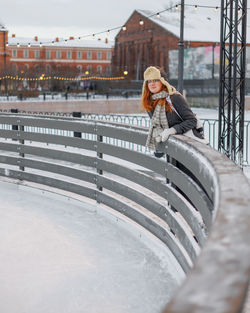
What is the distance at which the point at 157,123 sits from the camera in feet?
19.5

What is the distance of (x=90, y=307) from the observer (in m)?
4.43

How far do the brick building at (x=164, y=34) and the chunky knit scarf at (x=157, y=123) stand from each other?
2933 inches

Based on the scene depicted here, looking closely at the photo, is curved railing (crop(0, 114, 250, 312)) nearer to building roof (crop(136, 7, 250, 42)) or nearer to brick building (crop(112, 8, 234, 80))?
brick building (crop(112, 8, 234, 80))

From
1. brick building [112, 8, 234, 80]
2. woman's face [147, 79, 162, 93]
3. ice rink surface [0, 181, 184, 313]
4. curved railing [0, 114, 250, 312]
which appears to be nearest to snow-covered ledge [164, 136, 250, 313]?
curved railing [0, 114, 250, 312]

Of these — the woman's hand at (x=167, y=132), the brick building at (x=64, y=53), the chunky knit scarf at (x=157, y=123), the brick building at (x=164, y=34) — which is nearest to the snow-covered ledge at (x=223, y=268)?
the woman's hand at (x=167, y=132)

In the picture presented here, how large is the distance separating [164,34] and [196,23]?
5893 millimetres

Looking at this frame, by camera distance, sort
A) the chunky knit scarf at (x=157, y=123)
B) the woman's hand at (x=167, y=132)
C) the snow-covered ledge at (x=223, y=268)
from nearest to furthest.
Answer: the snow-covered ledge at (x=223, y=268) → the woman's hand at (x=167, y=132) → the chunky knit scarf at (x=157, y=123)

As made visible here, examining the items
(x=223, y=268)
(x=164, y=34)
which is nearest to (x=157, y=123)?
(x=223, y=268)

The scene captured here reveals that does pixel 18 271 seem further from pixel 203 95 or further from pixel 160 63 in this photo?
pixel 160 63

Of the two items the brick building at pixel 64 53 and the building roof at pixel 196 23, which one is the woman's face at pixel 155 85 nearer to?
the building roof at pixel 196 23

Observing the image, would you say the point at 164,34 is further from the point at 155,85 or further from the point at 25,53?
the point at 155,85

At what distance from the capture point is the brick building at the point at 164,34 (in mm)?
83312

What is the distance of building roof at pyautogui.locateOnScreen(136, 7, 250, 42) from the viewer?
275ft

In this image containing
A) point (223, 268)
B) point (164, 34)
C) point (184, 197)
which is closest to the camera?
point (223, 268)
